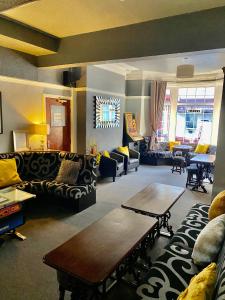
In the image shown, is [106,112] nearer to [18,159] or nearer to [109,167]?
[109,167]

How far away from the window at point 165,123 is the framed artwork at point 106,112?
7.58ft

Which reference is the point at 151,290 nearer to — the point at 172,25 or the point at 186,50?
the point at 186,50

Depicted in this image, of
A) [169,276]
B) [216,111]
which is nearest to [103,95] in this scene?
[216,111]

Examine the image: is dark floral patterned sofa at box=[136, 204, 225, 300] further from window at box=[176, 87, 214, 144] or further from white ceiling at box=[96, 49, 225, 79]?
window at box=[176, 87, 214, 144]

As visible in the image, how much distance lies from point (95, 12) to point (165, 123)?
236 inches

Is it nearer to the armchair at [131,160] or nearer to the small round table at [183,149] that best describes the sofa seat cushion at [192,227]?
the armchair at [131,160]

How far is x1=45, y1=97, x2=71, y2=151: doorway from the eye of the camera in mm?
5127

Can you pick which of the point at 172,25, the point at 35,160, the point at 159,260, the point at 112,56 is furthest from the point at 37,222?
the point at 172,25

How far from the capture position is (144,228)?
2.29 m

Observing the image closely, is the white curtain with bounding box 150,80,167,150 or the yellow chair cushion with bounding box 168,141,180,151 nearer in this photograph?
the white curtain with bounding box 150,80,167,150

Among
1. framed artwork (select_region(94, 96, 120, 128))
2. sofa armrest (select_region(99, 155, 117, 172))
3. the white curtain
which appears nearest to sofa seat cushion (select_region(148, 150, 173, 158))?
the white curtain

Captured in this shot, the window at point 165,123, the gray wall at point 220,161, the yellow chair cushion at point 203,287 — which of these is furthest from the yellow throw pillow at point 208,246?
the window at point 165,123

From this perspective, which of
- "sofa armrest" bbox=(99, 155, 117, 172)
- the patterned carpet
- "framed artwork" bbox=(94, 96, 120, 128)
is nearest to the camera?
the patterned carpet

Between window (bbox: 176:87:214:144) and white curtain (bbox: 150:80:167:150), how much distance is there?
0.81m
